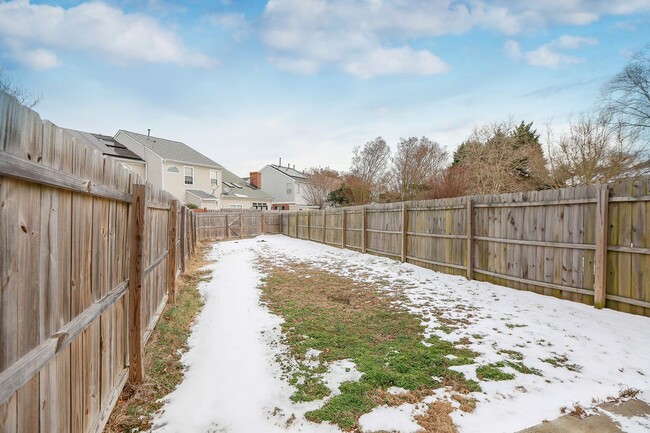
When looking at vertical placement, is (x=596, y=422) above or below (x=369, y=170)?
below

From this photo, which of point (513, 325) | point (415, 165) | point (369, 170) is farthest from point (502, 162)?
point (513, 325)

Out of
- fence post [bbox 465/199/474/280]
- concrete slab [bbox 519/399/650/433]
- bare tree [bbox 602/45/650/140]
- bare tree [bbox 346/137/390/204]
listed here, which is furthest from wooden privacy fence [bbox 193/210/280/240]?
bare tree [bbox 602/45/650/140]

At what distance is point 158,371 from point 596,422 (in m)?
3.78

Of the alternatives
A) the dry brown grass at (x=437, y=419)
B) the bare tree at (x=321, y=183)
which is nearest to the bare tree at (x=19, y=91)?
the dry brown grass at (x=437, y=419)

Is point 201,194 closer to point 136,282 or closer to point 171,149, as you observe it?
point 171,149

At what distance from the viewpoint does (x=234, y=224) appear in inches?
805

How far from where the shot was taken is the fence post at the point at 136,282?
283 cm

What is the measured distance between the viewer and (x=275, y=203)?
123 feet

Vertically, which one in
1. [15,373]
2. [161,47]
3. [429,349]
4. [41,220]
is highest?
[161,47]

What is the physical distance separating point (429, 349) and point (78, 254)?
3.44 metres

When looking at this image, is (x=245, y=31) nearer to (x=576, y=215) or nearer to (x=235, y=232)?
(x=576, y=215)

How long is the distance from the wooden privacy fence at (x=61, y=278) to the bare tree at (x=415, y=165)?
2427 cm

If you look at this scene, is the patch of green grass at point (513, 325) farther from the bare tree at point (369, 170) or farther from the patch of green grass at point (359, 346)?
the bare tree at point (369, 170)

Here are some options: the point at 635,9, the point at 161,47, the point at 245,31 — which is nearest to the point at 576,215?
the point at 635,9
